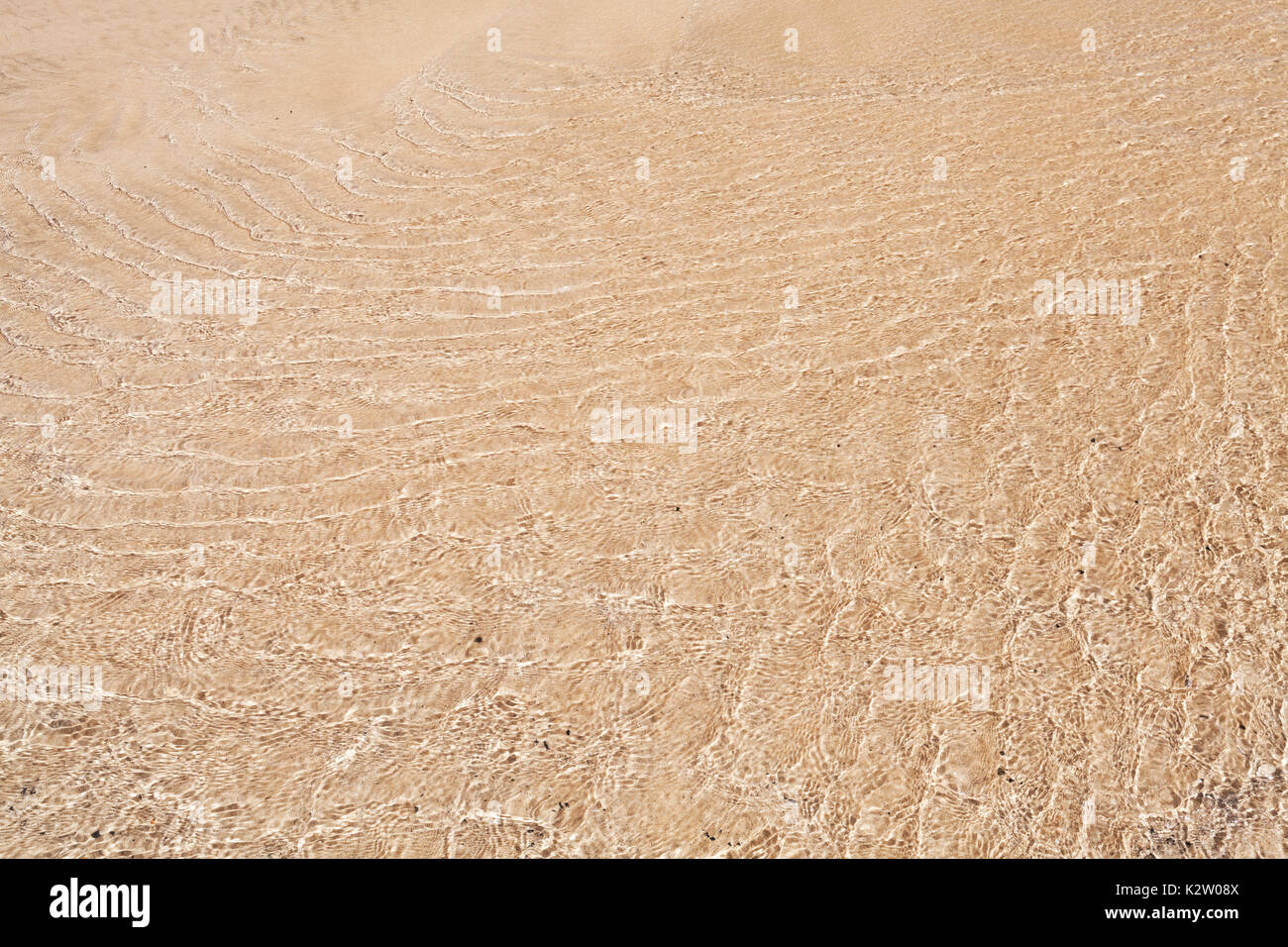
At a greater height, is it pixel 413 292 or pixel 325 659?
pixel 413 292

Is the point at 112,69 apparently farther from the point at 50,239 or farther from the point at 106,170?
the point at 50,239

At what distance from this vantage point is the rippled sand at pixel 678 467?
9.48 ft

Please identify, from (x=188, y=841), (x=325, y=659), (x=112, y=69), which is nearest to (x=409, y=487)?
(x=325, y=659)

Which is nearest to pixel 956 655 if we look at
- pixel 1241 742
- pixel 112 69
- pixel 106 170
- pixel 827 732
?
pixel 827 732

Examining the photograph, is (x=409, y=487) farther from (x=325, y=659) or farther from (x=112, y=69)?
(x=112, y=69)

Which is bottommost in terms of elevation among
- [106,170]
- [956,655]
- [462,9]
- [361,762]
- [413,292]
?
[361,762]

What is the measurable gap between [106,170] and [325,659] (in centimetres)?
490

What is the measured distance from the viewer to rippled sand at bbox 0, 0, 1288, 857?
2.89 metres

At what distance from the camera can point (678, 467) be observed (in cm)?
391

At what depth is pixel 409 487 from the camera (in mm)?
3898

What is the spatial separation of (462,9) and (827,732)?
8.20m

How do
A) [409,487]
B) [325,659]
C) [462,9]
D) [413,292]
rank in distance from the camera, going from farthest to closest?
1. [462,9]
2. [413,292]
3. [409,487]
4. [325,659]
